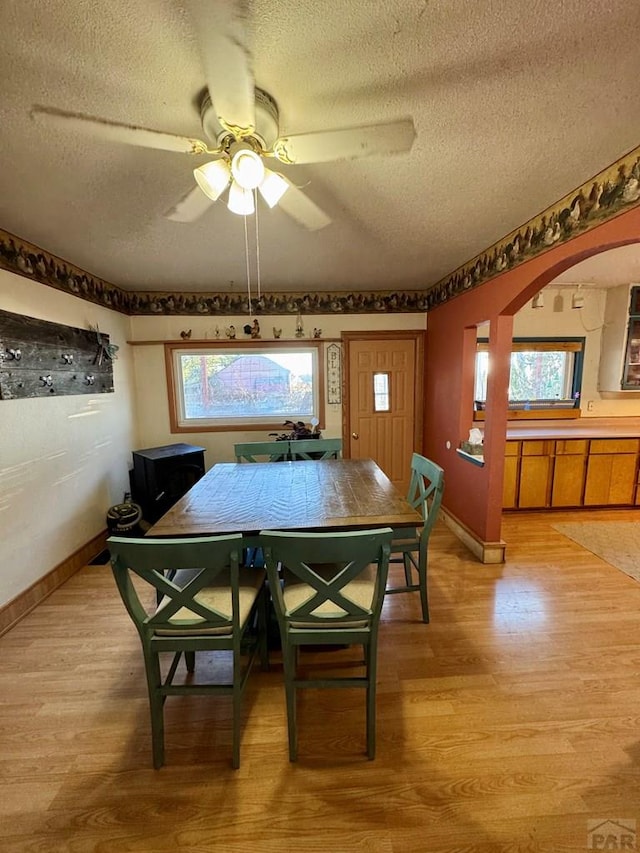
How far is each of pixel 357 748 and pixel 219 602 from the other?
822 mm

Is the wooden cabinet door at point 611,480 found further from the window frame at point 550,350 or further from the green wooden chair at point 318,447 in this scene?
the green wooden chair at point 318,447

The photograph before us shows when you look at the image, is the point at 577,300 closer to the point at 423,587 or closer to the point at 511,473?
the point at 511,473

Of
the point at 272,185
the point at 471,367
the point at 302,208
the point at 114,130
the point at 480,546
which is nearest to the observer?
the point at 114,130

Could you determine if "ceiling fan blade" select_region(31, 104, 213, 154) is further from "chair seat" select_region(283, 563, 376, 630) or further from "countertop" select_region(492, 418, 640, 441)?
"countertop" select_region(492, 418, 640, 441)

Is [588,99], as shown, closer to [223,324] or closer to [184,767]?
[184,767]

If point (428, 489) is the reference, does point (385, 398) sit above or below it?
above

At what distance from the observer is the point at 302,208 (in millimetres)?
1570

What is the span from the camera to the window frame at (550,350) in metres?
3.94

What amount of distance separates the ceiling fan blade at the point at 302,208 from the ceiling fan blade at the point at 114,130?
0.39 meters

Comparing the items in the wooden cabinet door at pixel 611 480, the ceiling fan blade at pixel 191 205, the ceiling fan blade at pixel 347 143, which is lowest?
the wooden cabinet door at pixel 611 480

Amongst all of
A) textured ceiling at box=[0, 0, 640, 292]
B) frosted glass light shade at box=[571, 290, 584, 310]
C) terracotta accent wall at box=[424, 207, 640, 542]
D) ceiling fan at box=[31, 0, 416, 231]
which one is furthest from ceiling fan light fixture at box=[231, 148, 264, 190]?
frosted glass light shade at box=[571, 290, 584, 310]

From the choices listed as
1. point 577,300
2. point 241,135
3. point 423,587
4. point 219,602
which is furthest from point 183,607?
point 577,300

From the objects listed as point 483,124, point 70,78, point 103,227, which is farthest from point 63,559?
point 483,124

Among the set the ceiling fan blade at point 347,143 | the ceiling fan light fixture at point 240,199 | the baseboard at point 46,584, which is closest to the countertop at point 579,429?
the ceiling fan blade at point 347,143
